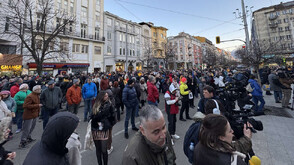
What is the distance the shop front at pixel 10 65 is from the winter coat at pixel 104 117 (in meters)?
21.7

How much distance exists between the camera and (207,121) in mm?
1511

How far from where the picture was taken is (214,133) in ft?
4.70

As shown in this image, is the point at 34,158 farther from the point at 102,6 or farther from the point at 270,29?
the point at 270,29

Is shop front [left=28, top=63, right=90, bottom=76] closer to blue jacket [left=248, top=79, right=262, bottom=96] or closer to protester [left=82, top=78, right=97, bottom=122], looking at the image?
protester [left=82, top=78, right=97, bottom=122]

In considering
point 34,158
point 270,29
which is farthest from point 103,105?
point 270,29

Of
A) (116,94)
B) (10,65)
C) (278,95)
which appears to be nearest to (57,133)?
(116,94)

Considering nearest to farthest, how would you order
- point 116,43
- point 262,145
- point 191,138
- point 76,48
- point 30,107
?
point 191,138 < point 262,145 < point 30,107 < point 76,48 < point 116,43

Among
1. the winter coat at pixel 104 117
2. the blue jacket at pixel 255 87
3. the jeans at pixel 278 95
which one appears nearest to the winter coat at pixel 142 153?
the winter coat at pixel 104 117

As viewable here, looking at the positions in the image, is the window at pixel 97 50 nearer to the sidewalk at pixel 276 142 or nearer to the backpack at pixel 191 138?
the sidewalk at pixel 276 142

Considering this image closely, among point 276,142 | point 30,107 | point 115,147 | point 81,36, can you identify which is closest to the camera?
point 276,142

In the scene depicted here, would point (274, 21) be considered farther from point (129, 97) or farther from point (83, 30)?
point (129, 97)

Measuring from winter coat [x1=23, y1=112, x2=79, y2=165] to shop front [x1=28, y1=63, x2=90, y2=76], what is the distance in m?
23.3

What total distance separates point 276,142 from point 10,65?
28.2 metres

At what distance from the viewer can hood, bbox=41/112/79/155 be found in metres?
1.37
